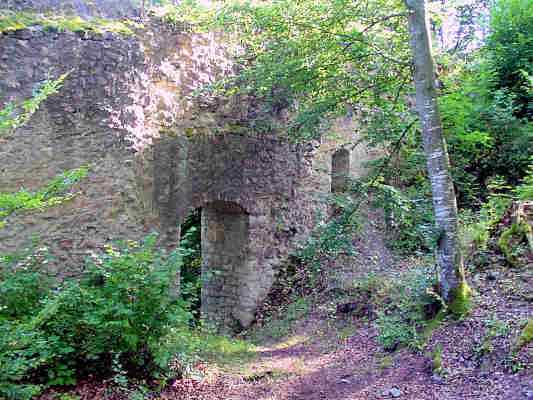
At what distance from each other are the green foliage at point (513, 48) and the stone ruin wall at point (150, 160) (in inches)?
151

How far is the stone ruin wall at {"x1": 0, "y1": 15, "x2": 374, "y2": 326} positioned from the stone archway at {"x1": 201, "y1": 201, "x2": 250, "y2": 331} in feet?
0.06

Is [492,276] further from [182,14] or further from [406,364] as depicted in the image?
[182,14]

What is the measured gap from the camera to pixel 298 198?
29.4 ft

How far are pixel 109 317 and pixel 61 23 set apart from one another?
12.1 feet

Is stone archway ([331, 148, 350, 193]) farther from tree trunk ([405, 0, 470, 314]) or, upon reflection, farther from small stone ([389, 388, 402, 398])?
small stone ([389, 388, 402, 398])

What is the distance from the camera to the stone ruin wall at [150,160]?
555cm

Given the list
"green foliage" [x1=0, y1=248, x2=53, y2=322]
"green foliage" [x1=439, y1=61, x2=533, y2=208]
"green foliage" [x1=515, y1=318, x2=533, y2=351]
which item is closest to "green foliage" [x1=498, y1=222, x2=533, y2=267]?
"green foliage" [x1=515, y1=318, x2=533, y2=351]

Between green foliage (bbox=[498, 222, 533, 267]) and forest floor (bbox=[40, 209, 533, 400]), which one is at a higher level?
green foliage (bbox=[498, 222, 533, 267])

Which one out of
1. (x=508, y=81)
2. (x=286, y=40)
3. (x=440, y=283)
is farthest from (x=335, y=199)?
(x=508, y=81)

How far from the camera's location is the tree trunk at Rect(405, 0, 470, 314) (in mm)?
4746

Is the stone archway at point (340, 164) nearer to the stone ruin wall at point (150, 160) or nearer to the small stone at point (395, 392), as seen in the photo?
the stone ruin wall at point (150, 160)

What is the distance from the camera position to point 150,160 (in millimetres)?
6531

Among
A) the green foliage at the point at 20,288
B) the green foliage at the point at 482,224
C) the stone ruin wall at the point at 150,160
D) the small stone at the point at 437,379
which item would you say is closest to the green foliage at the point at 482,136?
the green foliage at the point at 482,224

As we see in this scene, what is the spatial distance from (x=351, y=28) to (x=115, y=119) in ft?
10.1
